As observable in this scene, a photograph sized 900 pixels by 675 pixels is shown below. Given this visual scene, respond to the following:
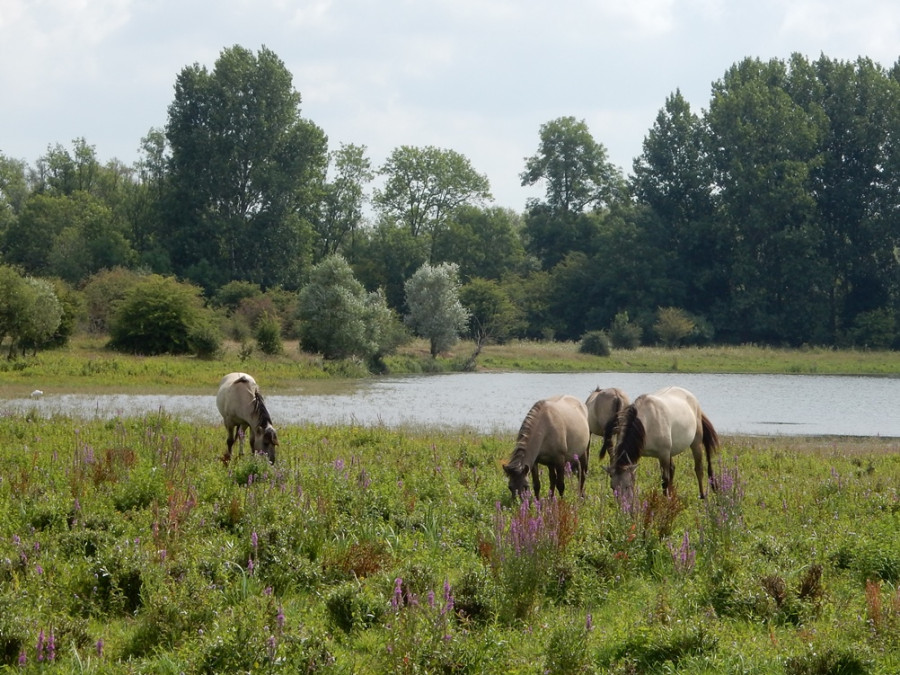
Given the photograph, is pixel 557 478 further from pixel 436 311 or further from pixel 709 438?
pixel 436 311

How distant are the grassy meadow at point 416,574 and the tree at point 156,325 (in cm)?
4011

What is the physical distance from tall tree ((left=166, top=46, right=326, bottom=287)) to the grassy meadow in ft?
231

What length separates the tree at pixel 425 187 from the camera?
101438mm

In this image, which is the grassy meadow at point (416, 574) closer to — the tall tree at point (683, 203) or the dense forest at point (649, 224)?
the dense forest at point (649, 224)

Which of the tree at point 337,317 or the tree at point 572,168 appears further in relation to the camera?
the tree at point 572,168

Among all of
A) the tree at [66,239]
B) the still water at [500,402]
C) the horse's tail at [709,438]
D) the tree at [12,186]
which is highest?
the tree at [12,186]

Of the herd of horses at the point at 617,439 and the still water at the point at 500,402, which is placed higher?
the herd of horses at the point at 617,439

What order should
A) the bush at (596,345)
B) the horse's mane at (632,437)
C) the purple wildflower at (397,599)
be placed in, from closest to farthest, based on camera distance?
the purple wildflower at (397,599)
the horse's mane at (632,437)
the bush at (596,345)

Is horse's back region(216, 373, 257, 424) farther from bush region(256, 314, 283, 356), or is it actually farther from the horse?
bush region(256, 314, 283, 356)

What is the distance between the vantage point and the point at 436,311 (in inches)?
2660

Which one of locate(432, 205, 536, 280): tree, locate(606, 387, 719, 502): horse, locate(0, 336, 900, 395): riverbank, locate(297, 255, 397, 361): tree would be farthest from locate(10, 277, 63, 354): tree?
locate(432, 205, 536, 280): tree

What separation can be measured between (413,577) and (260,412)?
8946mm

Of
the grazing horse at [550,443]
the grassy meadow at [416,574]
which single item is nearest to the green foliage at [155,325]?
the grassy meadow at [416,574]

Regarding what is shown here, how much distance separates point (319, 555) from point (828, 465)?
11.6 m
